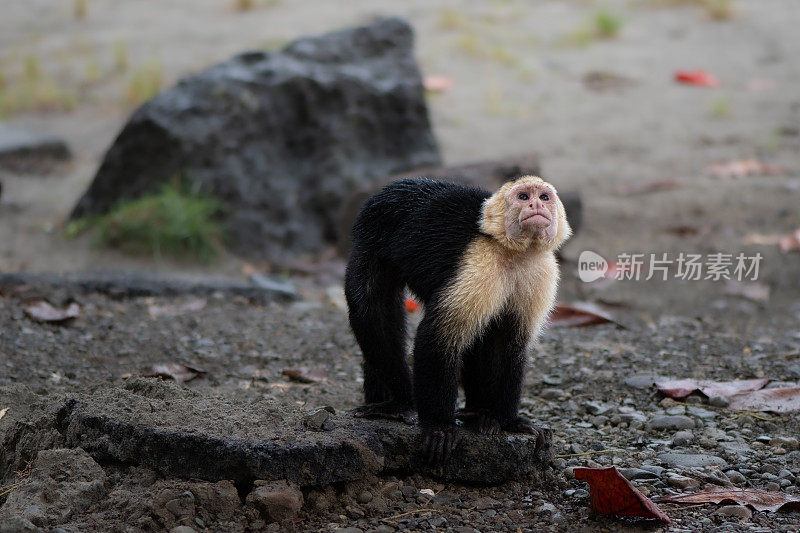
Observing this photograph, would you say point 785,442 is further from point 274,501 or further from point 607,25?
point 607,25

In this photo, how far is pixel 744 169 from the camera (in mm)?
9359

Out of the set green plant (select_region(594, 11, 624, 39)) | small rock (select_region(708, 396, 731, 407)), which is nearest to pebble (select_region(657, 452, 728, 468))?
small rock (select_region(708, 396, 731, 407))

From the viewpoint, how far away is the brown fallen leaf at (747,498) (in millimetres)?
3363

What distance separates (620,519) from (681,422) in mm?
1040

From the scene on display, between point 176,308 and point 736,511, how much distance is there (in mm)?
4001

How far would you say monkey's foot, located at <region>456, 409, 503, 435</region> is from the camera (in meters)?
3.65

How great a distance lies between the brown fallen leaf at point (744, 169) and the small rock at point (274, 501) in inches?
293

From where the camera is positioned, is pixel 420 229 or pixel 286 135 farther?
pixel 286 135

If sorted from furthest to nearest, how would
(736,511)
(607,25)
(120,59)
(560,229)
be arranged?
(607,25)
(120,59)
(560,229)
(736,511)

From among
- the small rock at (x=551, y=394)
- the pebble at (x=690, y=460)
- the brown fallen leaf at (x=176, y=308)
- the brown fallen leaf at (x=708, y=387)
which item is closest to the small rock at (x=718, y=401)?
the brown fallen leaf at (x=708, y=387)

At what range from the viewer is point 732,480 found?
365 centimetres

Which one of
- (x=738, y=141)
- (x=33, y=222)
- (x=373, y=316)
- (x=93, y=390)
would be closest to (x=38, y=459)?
(x=93, y=390)

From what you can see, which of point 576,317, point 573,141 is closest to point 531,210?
point 576,317

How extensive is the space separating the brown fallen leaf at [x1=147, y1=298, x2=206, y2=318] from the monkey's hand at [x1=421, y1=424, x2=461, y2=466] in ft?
9.69
